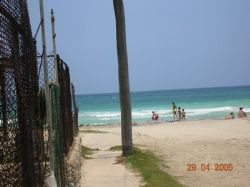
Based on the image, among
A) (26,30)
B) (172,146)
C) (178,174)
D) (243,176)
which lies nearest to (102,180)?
(178,174)

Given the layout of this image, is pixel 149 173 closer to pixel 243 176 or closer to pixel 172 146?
pixel 243 176

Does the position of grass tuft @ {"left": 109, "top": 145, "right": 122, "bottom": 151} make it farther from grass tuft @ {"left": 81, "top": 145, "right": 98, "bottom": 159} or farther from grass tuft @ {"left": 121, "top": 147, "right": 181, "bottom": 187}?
grass tuft @ {"left": 121, "top": 147, "right": 181, "bottom": 187}

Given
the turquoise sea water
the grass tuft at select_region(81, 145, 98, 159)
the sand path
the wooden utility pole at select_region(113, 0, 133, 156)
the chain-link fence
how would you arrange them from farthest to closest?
1. the turquoise sea water
2. the grass tuft at select_region(81, 145, 98, 159)
3. the wooden utility pole at select_region(113, 0, 133, 156)
4. the sand path
5. the chain-link fence

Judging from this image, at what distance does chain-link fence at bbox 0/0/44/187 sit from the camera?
11.4ft

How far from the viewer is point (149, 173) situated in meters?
10.9

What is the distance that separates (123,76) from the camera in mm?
14641

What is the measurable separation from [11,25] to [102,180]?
7362 mm

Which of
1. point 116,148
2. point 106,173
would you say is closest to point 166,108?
point 116,148

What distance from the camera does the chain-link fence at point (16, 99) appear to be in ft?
11.4
